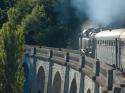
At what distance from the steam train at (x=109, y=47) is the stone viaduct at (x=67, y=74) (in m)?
1.51

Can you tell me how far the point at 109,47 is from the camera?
1078 inches

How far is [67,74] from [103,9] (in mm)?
35380

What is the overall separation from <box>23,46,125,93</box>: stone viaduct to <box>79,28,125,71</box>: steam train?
151 cm

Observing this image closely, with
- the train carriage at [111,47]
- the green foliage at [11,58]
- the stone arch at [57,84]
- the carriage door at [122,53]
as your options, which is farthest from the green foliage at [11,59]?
the stone arch at [57,84]

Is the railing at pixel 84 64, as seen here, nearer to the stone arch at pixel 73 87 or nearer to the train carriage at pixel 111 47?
the stone arch at pixel 73 87

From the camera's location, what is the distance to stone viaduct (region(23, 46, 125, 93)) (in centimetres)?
1878

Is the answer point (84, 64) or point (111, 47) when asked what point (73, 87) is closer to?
point (84, 64)

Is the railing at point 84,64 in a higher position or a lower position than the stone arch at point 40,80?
higher

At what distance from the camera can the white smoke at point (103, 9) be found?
6086 cm

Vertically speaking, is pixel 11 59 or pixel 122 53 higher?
pixel 122 53

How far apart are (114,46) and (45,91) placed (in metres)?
9.67

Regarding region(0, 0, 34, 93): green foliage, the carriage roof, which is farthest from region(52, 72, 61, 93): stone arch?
region(0, 0, 34, 93): green foliage

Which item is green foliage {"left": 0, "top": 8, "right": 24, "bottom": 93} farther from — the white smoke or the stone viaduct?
the white smoke

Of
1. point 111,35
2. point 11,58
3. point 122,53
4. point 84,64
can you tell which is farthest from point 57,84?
point 122,53
